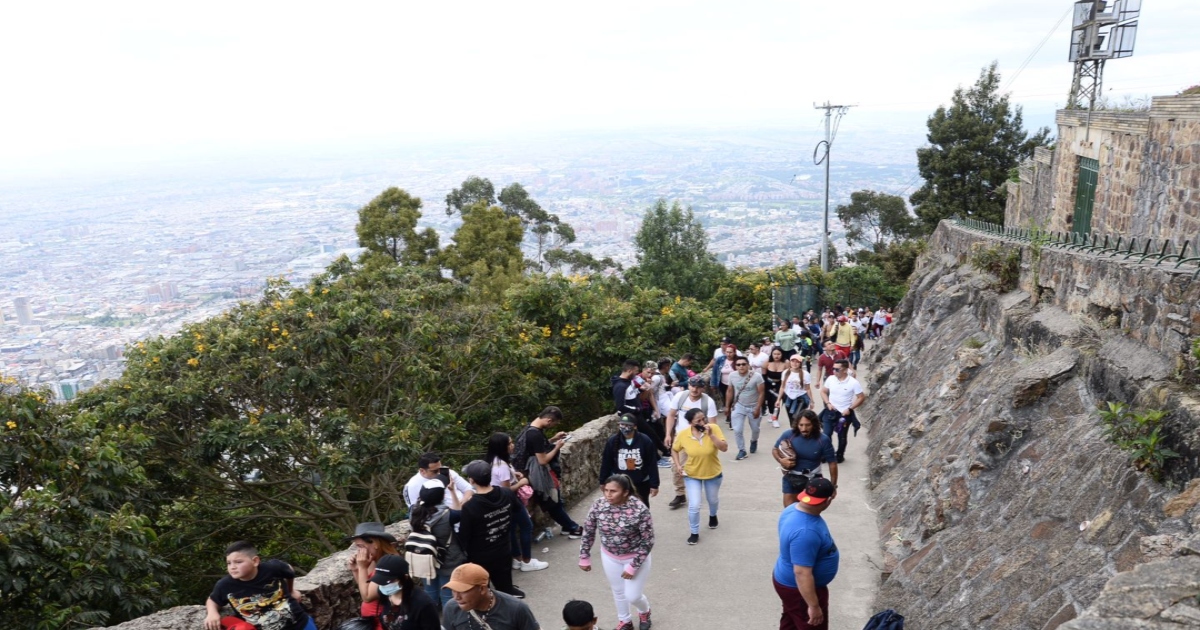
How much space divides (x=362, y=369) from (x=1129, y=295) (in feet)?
32.2

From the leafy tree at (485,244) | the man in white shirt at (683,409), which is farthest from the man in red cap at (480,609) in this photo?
the leafy tree at (485,244)

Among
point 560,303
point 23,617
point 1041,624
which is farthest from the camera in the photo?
point 560,303

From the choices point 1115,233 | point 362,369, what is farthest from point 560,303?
point 1115,233

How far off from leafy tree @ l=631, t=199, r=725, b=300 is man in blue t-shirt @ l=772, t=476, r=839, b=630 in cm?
2077

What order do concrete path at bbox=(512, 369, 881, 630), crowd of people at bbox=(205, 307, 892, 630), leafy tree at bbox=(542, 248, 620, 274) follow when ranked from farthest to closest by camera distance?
1. leafy tree at bbox=(542, 248, 620, 274)
2. concrete path at bbox=(512, 369, 881, 630)
3. crowd of people at bbox=(205, 307, 892, 630)

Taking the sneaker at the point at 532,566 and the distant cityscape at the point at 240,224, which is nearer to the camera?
the sneaker at the point at 532,566

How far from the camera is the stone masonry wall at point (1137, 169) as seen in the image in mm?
11703

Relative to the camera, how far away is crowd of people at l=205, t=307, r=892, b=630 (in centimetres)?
467

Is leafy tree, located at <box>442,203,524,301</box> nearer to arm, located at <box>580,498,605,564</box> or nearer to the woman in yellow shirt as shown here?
the woman in yellow shirt

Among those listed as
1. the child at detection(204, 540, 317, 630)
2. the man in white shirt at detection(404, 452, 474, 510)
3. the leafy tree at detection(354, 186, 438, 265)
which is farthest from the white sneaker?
the leafy tree at detection(354, 186, 438, 265)

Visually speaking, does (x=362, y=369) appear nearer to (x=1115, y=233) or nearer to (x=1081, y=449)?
(x=1081, y=449)

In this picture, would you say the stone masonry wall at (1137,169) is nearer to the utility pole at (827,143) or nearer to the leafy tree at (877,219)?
the utility pole at (827,143)

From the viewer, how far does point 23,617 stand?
678 cm

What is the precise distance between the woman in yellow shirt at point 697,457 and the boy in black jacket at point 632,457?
1.22 ft
